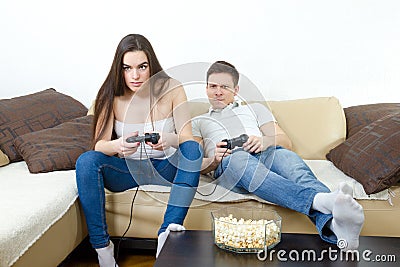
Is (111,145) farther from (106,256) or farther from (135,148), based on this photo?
(106,256)

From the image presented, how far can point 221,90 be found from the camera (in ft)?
6.19

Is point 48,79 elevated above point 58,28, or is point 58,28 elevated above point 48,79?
point 58,28

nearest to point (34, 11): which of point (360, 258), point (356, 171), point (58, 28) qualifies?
point (58, 28)

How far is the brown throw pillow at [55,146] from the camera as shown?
2.43 meters

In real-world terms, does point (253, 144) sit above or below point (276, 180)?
above

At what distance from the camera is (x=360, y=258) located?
1668 millimetres

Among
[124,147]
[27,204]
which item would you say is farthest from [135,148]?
[27,204]

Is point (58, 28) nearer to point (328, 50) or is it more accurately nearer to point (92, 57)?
point (92, 57)

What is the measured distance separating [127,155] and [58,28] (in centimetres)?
134

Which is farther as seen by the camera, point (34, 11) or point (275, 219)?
point (34, 11)

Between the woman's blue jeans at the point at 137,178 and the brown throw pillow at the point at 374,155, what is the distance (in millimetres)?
661

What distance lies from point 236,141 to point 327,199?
14.0 inches

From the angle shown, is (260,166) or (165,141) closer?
(165,141)

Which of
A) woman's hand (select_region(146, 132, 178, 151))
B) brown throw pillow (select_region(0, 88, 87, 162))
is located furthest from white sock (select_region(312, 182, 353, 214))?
brown throw pillow (select_region(0, 88, 87, 162))
